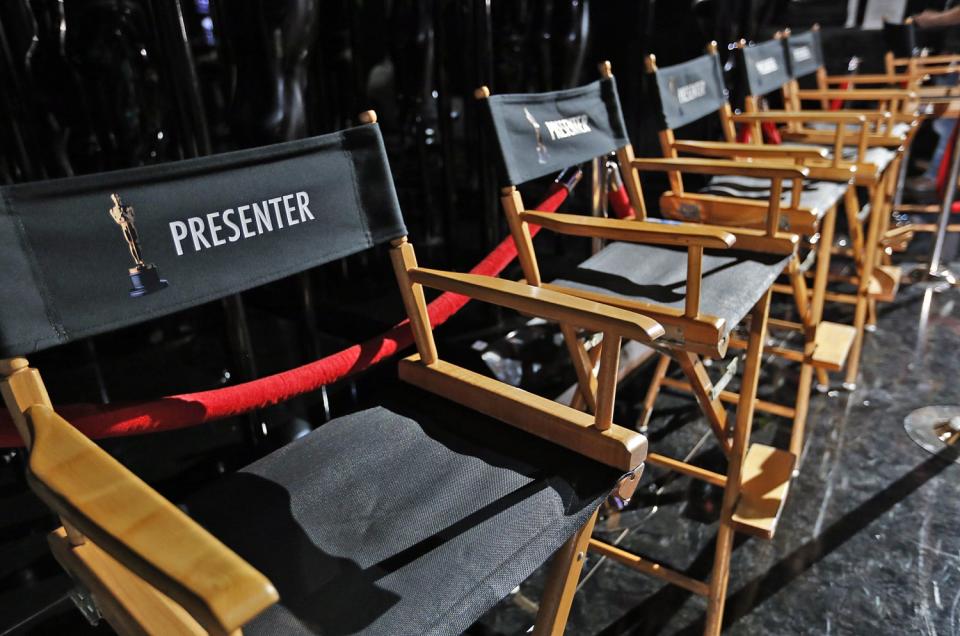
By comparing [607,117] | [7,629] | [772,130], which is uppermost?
[607,117]

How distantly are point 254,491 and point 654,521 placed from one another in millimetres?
1099

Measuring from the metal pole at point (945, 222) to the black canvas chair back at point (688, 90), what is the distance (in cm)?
129

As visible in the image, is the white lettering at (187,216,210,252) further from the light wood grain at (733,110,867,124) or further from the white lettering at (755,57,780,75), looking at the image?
the white lettering at (755,57,780,75)

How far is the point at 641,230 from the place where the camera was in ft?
3.72

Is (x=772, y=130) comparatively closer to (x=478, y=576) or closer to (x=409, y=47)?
(x=409, y=47)

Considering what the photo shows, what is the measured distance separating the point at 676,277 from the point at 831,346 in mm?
853

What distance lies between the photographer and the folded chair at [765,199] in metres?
1.60

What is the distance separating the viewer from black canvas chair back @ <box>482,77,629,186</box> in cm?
126

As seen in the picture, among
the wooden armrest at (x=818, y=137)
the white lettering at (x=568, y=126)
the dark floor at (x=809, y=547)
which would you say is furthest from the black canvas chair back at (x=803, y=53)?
the white lettering at (x=568, y=126)

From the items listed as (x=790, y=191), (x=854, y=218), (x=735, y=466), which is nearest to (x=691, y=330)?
(x=735, y=466)

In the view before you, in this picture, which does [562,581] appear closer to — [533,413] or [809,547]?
[533,413]

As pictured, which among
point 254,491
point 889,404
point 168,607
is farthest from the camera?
point 889,404

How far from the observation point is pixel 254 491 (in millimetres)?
860

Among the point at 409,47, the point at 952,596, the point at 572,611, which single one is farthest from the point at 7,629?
the point at 409,47
